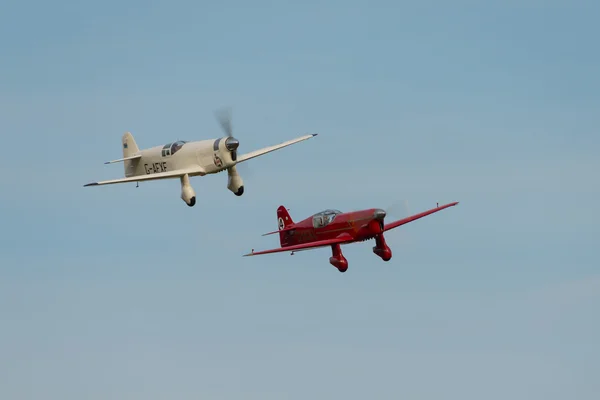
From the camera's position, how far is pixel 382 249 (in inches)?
2901

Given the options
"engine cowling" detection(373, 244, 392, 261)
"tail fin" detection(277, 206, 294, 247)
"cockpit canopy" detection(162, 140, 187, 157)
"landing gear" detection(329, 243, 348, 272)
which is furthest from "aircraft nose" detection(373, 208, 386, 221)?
"cockpit canopy" detection(162, 140, 187, 157)

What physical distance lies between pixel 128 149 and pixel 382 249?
64.7 feet

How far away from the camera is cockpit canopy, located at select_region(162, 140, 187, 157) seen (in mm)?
78875

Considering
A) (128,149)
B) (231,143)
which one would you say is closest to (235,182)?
(231,143)

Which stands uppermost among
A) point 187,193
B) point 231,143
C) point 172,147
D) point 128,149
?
point 128,149

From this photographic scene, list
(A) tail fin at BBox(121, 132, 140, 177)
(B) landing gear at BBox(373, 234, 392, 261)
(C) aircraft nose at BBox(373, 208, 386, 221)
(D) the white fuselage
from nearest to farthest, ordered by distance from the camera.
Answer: (C) aircraft nose at BBox(373, 208, 386, 221)
(B) landing gear at BBox(373, 234, 392, 261)
(D) the white fuselage
(A) tail fin at BBox(121, 132, 140, 177)

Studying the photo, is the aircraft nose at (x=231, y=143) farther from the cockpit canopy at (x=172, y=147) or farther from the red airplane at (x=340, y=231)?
the red airplane at (x=340, y=231)

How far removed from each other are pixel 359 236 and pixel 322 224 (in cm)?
264

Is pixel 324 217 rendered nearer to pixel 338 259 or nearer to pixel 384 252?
pixel 338 259

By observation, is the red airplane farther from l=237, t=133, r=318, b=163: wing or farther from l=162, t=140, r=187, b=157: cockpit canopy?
l=162, t=140, r=187, b=157: cockpit canopy

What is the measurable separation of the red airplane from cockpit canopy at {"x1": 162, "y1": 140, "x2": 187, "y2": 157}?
8.52 metres

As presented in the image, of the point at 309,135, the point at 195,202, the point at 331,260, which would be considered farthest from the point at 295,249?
the point at 309,135

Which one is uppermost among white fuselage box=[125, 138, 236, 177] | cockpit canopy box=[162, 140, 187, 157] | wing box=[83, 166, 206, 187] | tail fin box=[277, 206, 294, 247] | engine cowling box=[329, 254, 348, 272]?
cockpit canopy box=[162, 140, 187, 157]

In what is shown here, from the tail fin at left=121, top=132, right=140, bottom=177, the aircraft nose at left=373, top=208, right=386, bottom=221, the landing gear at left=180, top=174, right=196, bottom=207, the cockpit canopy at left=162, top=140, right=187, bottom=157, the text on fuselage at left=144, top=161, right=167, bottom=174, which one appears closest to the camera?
the aircraft nose at left=373, top=208, right=386, bottom=221
